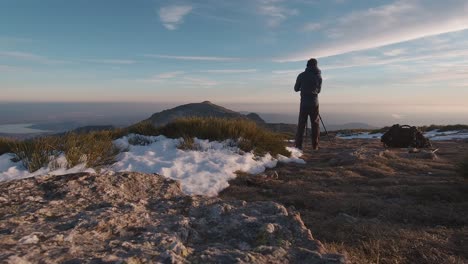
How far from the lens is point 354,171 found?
616cm

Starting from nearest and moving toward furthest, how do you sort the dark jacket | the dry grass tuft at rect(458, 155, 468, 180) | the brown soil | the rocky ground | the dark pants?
the rocky ground
the brown soil
the dry grass tuft at rect(458, 155, 468, 180)
the dark jacket
the dark pants

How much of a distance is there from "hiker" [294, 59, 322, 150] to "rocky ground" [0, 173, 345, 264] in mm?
7454

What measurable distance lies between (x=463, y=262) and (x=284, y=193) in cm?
252

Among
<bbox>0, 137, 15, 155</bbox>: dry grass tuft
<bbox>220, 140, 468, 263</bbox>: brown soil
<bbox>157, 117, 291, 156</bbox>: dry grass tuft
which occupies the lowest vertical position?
<bbox>220, 140, 468, 263</bbox>: brown soil

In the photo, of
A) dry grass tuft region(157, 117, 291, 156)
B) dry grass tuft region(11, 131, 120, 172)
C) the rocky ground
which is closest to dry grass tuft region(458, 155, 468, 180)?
dry grass tuft region(157, 117, 291, 156)

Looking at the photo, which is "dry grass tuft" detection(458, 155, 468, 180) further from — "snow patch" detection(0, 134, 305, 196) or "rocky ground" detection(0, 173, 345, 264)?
"rocky ground" detection(0, 173, 345, 264)

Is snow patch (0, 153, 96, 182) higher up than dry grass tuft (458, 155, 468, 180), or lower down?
lower down

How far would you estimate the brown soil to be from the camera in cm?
256

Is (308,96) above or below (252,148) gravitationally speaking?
above

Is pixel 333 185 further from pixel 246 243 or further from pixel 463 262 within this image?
pixel 246 243

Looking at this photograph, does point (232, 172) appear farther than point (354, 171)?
No

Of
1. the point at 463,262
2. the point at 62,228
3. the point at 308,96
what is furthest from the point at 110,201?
the point at 308,96

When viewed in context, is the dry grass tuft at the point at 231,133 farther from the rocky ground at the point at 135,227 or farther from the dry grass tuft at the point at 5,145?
the rocky ground at the point at 135,227

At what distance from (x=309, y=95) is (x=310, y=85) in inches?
10.8
